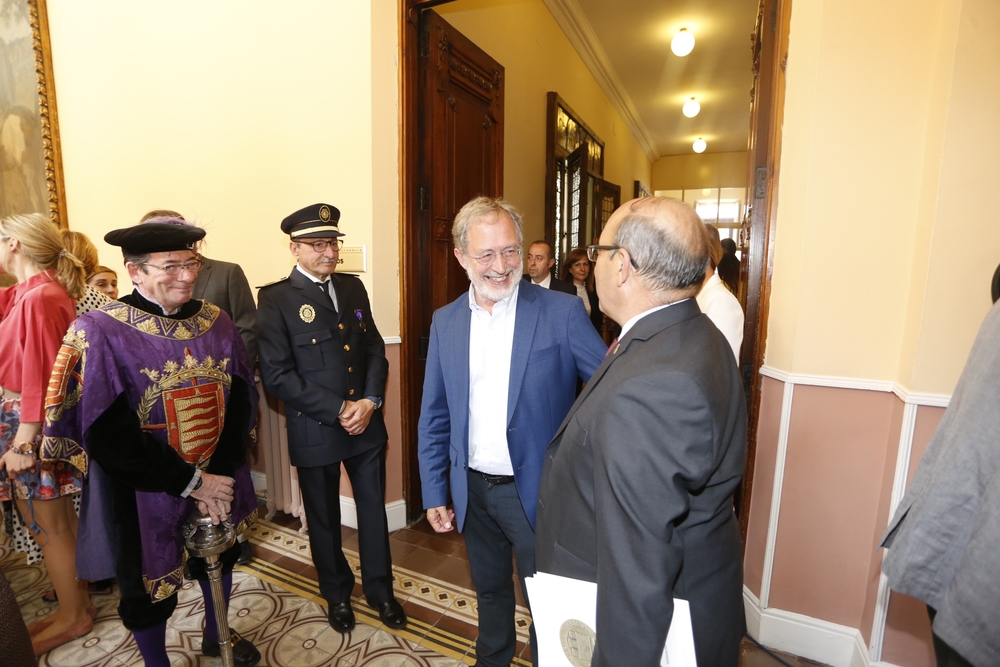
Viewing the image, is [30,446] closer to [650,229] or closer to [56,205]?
[650,229]

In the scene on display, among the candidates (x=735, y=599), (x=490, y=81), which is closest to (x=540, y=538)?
(x=735, y=599)

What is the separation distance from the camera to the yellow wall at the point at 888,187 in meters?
1.58

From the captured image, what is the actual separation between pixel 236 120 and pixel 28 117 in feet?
6.77

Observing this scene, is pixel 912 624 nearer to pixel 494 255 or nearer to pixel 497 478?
pixel 497 478

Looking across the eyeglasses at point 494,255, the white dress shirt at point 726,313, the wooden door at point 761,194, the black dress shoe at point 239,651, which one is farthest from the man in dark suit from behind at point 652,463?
the black dress shoe at point 239,651

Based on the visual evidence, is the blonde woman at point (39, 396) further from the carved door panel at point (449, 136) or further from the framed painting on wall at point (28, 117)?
the framed painting on wall at point (28, 117)

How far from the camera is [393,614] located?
7.41 ft

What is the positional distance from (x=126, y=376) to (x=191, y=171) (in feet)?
8.67

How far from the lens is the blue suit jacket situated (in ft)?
5.18

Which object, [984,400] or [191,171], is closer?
[984,400]

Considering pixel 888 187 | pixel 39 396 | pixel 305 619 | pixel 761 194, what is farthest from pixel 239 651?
pixel 888 187

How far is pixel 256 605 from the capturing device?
2408 millimetres

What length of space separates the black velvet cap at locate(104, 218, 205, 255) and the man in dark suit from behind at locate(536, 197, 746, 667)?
4.35ft

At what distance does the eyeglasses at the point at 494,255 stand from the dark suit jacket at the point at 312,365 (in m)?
0.92
